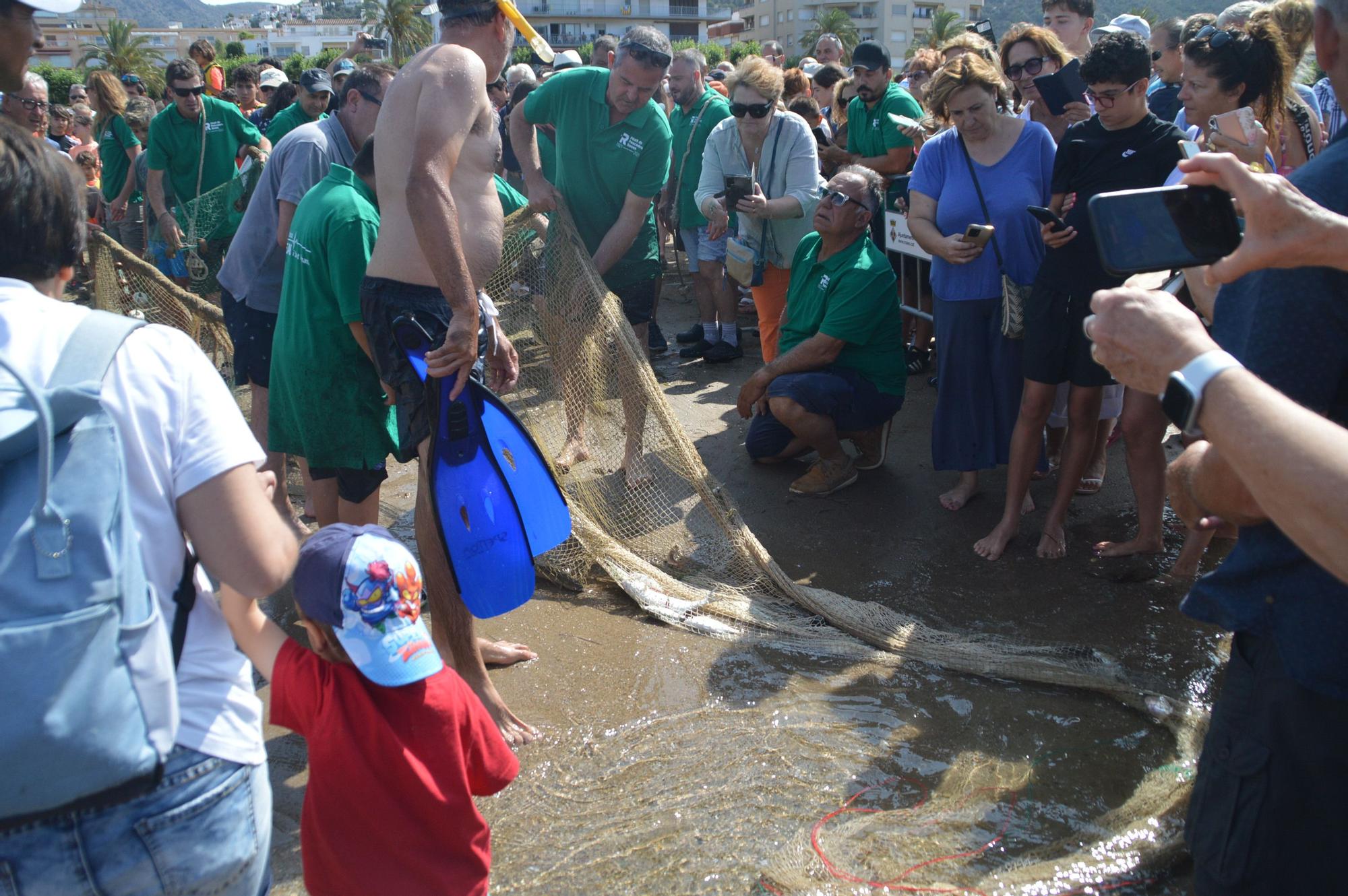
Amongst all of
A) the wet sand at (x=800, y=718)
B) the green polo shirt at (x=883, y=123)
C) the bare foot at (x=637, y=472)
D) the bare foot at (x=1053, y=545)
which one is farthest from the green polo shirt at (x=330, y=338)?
the green polo shirt at (x=883, y=123)

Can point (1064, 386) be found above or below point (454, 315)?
below

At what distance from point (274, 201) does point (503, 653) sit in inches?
105

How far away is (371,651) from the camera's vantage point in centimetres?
174

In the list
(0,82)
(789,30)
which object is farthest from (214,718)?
(789,30)

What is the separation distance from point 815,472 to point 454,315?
8.61ft

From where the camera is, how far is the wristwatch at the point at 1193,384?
135 centimetres

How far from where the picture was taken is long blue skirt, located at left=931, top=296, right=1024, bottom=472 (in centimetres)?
464

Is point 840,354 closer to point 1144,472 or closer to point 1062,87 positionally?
point 1144,472

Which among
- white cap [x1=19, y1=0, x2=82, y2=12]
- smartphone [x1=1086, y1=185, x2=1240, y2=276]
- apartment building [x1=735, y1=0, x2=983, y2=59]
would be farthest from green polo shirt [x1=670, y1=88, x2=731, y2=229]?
apartment building [x1=735, y1=0, x2=983, y2=59]

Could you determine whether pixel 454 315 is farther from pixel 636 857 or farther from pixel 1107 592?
pixel 1107 592

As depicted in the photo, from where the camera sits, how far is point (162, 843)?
1.44 meters

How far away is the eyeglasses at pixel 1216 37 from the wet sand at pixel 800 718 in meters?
2.11

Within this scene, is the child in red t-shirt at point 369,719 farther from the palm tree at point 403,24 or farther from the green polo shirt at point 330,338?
the palm tree at point 403,24

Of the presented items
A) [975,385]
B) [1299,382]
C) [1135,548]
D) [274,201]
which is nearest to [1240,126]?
[975,385]
